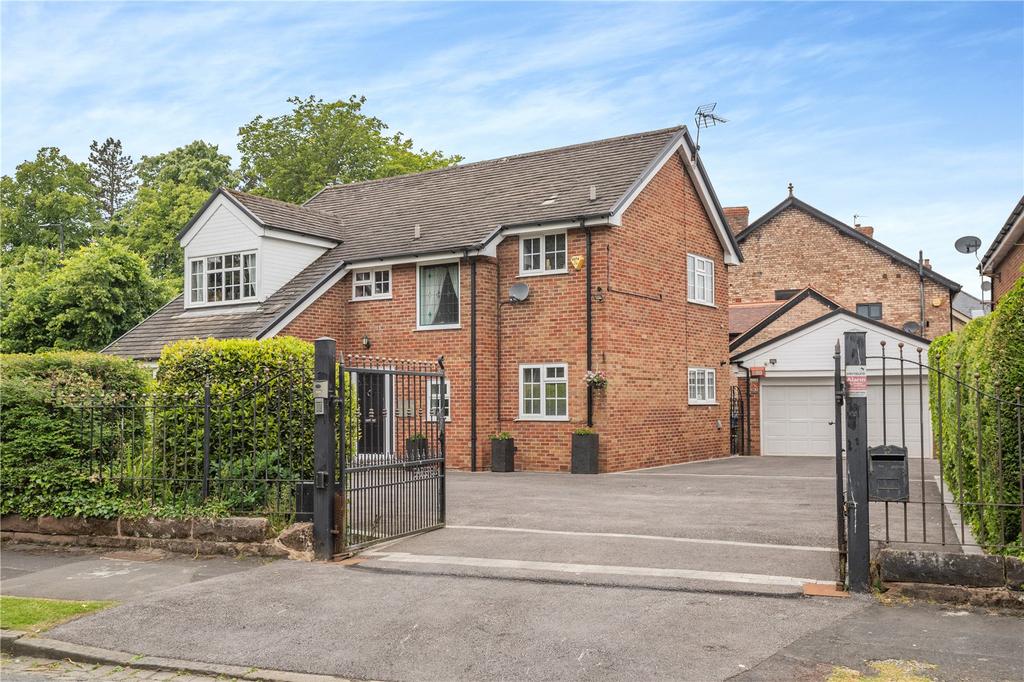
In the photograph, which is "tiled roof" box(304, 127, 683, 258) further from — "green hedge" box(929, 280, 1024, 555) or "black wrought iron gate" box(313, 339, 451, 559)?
"green hedge" box(929, 280, 1024, 555)

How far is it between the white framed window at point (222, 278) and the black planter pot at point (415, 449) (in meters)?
13.7

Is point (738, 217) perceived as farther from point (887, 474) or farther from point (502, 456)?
point (887, 474)

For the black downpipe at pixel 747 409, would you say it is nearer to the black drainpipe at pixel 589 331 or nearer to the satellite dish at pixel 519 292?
the black drainpipe at pixel 589 331

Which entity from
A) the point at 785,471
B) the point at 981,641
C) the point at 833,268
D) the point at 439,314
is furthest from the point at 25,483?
the point at 833,268

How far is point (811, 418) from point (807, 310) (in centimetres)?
471

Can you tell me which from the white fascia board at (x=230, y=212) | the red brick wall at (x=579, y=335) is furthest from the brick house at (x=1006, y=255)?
the white fascia board at (x=230, y=212)

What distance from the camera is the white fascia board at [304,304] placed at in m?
21.6

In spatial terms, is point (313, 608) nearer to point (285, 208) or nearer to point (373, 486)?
point (373, 486)

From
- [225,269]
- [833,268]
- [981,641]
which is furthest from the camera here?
Result: [833,268]

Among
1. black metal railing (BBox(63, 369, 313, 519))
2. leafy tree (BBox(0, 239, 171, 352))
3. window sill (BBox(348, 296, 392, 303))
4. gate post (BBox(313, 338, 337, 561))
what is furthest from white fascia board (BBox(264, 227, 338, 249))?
gate post (BBox(313, 338, 337, 561))

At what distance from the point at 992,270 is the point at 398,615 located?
20751mm

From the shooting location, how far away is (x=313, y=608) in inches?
309

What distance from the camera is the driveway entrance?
8812mm

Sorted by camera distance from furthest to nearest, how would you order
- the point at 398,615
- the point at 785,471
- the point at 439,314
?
the point at 439,314, the point at 785,471, the point at 398,615
